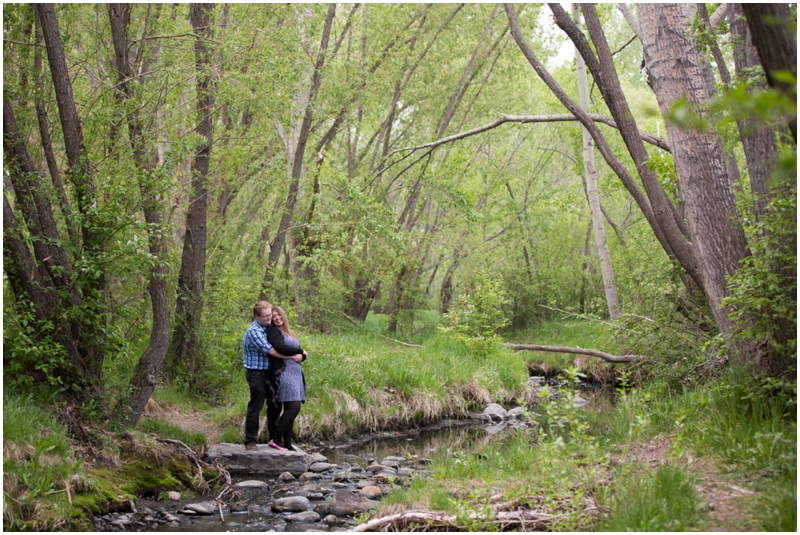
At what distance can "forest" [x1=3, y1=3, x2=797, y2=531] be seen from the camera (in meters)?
4.93

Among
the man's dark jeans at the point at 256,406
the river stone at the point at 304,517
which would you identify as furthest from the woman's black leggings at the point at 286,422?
the river stone at the point at 304,517

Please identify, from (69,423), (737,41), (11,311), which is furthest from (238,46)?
(737,41)

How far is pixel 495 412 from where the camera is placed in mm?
11703

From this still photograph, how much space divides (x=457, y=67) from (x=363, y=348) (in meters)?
10.1

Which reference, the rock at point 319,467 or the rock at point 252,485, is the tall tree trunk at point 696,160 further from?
the rock at point 252,485

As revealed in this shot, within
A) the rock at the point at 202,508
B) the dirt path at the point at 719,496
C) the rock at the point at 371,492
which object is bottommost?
the rock at the point at 371,492

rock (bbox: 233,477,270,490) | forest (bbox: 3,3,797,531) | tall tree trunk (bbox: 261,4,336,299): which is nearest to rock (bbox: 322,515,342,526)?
forest (bbox: 3,3,797,531)

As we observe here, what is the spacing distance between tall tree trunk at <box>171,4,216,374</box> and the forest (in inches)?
1.4

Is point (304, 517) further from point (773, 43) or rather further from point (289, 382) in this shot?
point (773, 43)

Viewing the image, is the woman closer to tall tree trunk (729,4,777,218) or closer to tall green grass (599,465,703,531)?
tall green grass (599,465,703,531)

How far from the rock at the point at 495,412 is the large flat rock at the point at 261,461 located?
441 cm

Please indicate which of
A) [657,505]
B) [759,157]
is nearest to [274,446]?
[657,505]

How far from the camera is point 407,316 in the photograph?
1842cm

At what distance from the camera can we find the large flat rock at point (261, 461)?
7949 mm
